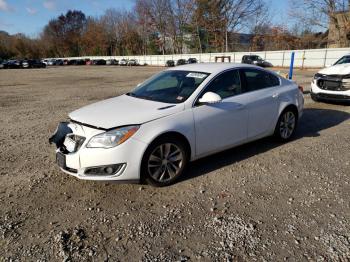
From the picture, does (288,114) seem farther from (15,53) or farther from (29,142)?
(15,53)

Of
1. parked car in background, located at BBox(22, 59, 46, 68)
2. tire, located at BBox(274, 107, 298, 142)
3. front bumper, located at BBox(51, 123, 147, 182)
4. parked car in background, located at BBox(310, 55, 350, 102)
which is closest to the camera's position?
front bumper, located at BBox(51, 123, 147, 182)

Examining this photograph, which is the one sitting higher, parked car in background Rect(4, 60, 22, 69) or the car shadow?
the car shadow

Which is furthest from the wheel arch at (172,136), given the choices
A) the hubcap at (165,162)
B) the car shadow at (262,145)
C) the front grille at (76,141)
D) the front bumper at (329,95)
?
the front bumper at (329,95)

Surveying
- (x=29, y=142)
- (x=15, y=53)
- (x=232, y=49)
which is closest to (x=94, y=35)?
(x=15, y=53)

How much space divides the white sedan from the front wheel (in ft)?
0.28

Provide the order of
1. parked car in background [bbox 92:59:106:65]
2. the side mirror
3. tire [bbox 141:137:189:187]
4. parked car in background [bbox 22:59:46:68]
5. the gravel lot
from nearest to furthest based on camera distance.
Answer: the gravel lot
tire [bbox 141:137:189:187]
the side mirror
parked car in background [bbox 22:59:46:68]
parked car in background [bbox 92:59:106:65]

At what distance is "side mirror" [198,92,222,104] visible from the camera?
13.2 feet

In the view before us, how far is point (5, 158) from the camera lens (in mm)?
5023

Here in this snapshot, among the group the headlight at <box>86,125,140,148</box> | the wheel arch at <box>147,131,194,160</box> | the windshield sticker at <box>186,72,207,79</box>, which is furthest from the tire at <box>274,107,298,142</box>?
the headlight at <box>86,125,140,148</box>

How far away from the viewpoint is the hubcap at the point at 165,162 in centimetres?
379

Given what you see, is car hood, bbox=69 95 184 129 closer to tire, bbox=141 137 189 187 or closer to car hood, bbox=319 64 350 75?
tire, bbox=141 137 189 187

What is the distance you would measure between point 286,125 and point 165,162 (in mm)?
2844

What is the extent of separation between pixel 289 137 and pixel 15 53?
316ft

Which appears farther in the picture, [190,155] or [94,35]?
[94,35]
